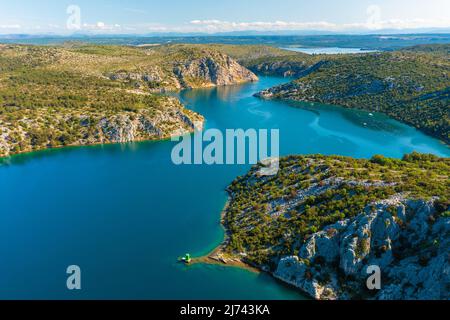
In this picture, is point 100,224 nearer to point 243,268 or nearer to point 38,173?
point 243,268

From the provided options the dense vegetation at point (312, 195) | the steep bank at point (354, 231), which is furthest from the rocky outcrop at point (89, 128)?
the steep bank at point (354, 231)

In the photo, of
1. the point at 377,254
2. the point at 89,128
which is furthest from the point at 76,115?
the point at 377,254

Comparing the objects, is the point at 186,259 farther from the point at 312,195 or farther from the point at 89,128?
the point at 89,128

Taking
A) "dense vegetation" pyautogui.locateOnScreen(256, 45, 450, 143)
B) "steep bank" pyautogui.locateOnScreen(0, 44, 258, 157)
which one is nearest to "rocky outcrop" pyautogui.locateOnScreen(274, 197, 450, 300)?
"steep bank" pyautogui.locateOnScreen(0, 44, 258, 157)

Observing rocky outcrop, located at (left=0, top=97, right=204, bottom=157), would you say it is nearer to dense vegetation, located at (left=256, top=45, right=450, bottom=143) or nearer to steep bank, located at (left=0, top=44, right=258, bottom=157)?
steep bank, located at (left=0, top=44, right=258, bottom=157)

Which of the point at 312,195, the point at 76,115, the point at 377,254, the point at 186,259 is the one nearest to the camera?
the point at 377,254
